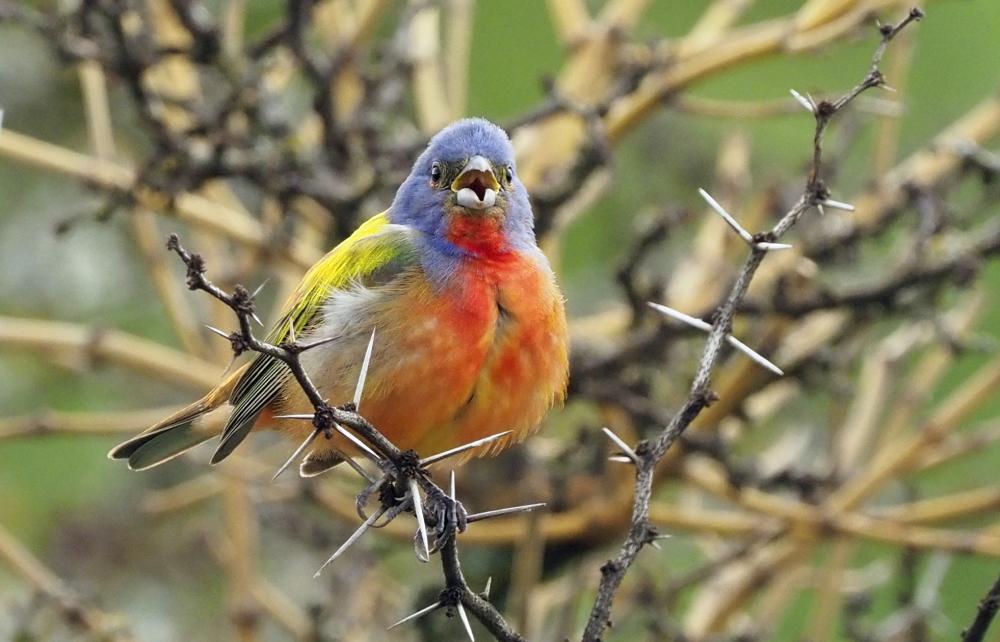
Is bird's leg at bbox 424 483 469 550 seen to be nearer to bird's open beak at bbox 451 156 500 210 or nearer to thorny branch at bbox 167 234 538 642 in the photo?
thorny branch at bbox 167 234 538 642

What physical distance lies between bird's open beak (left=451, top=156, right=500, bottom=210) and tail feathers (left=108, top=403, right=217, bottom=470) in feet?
3.89

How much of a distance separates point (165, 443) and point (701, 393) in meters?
Result: 2.49

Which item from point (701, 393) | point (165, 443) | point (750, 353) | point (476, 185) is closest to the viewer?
point (701, 393)

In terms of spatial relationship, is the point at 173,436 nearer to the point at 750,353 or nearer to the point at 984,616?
the point at 750,353

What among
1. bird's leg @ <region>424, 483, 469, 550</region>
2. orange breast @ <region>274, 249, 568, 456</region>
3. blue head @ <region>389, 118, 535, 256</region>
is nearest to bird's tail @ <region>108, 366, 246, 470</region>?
orange breast @ <region>274, 249, 568, 456</region>

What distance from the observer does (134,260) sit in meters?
9.52

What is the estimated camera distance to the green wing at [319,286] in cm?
401

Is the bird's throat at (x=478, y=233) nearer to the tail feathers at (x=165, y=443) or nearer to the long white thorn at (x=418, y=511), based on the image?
the tail feathers at (x=165, y=443)

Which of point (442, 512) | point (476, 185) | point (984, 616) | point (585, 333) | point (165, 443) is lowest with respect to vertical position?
point (585, 333)

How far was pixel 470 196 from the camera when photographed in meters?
4.10

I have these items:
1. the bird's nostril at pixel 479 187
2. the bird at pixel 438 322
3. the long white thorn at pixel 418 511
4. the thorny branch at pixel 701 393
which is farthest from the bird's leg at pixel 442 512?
the bird's nostril at pixel 479 187

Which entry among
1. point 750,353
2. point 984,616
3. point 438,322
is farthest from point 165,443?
point 984,616

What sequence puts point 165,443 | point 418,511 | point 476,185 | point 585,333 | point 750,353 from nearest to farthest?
point 418,511 < point 750,353 < point 476,185 < point 165,443 < point 585,333

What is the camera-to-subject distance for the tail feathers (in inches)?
179
